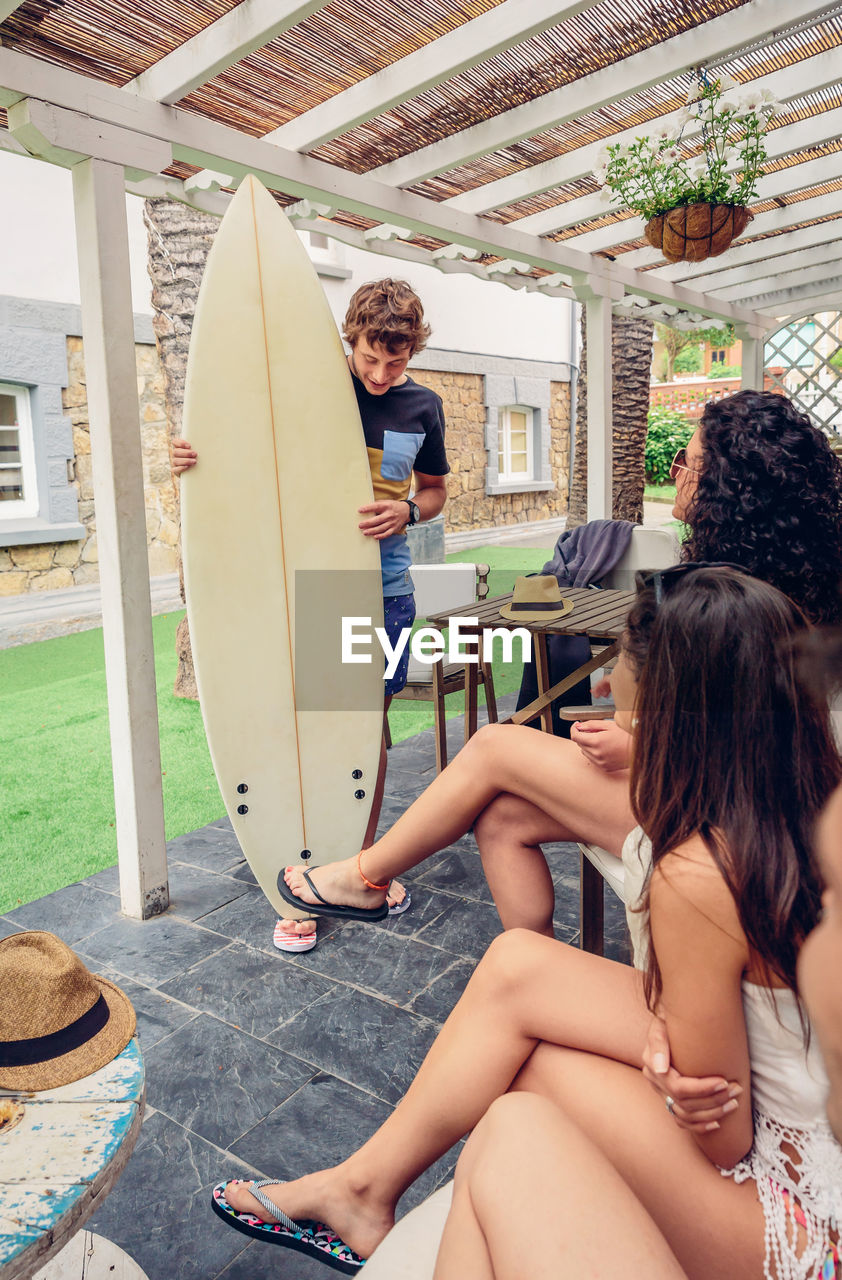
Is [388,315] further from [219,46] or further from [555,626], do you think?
[555,626]

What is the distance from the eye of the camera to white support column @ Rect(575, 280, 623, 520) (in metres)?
4.71

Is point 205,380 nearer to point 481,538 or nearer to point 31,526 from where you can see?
point 31,526

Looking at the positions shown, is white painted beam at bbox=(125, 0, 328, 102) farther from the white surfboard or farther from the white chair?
the white chair

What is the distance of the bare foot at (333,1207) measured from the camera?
1.24m

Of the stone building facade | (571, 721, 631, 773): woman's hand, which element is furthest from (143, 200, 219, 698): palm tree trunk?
(571, 721, 631, 773): woman's hand

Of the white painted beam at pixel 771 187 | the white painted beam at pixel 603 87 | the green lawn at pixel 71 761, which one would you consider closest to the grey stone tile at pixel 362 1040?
the green lawn at pixel 71 761

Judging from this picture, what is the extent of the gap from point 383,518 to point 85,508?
5.30 metres

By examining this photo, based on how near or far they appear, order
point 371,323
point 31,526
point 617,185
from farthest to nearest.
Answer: point 31,526, point 617,185, point 371,323

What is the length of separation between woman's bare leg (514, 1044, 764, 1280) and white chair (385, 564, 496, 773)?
1946mm

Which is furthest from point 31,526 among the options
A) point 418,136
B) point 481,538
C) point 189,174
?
point 481,538

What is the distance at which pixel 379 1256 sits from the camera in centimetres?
108

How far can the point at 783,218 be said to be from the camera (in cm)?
459

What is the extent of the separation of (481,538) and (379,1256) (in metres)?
10.4

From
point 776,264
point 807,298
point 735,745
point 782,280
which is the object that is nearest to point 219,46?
point 735,745
